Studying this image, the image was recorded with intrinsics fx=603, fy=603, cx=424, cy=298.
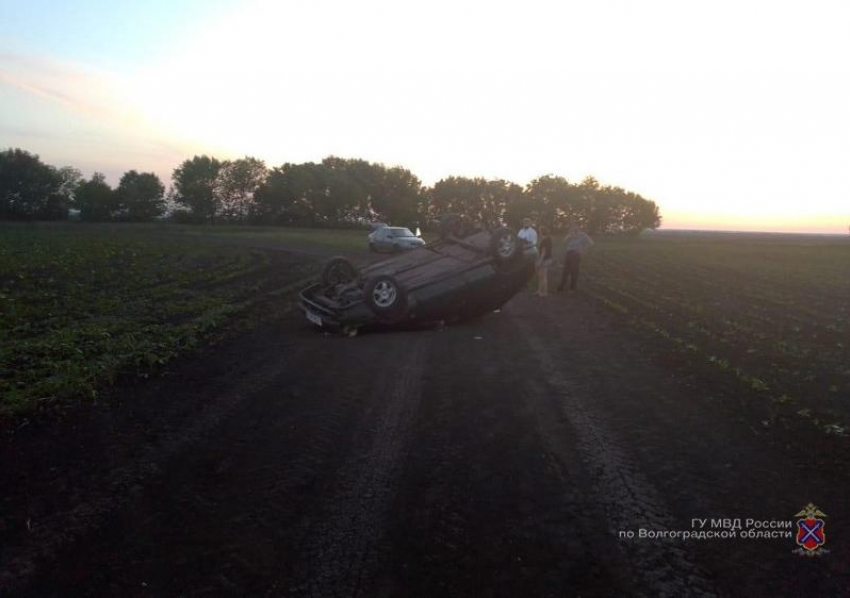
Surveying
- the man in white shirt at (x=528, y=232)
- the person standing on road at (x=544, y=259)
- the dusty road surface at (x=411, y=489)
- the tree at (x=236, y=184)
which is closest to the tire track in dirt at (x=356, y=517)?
the dusty road surface at (x=411, y=489)

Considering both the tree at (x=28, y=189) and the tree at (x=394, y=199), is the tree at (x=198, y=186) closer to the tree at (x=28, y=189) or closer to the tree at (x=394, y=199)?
the tree at (x=28, y=189)

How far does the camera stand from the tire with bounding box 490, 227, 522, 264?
11.1m

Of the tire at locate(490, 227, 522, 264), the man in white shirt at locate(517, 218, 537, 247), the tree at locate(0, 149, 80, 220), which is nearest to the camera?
the tire at locate(490, 227, 522, 264)

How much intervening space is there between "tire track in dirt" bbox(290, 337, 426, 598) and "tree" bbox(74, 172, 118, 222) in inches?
3321

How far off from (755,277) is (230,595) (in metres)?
25.6

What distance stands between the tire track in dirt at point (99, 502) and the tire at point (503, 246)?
6.17m

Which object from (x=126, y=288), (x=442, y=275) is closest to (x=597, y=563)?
(x=442, y=275)

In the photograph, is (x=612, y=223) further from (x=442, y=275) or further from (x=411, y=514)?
(x=411, y=514)

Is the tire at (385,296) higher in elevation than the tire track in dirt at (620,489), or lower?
higher

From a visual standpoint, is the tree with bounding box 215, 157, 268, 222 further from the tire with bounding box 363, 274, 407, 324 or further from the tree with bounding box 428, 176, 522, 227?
the tire with bounding box 363, 274, 407, 324

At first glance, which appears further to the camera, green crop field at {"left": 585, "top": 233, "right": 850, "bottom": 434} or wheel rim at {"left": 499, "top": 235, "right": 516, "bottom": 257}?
wheel rim at {"left": 499, "top": 235, "right": 516, "bottom": 257}

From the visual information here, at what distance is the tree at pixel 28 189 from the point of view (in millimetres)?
70750

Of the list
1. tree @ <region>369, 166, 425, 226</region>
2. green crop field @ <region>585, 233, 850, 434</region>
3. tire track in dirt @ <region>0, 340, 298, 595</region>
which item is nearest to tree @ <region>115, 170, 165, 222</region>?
tree @ <region>369, 166, 425, 226</region>

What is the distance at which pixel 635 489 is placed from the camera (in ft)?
13.9
